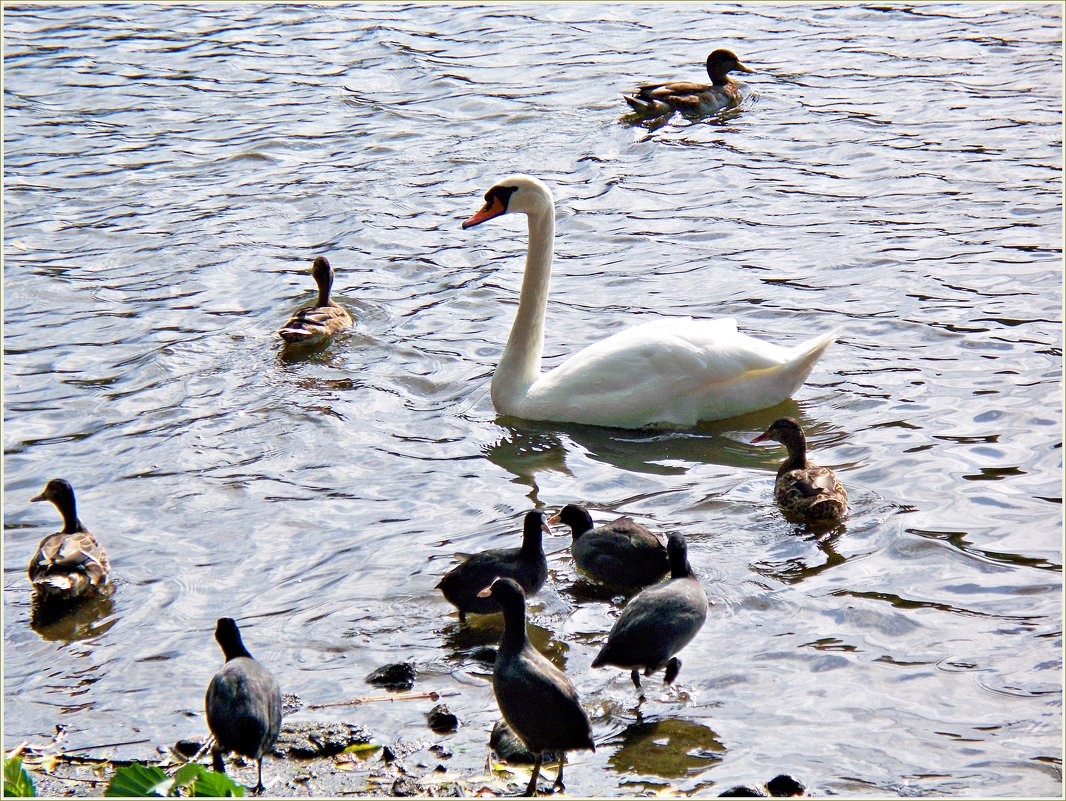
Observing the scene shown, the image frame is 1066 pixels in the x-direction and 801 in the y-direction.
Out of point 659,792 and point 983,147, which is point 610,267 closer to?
point 983,147

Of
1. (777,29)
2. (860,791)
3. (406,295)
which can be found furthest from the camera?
(777,29)

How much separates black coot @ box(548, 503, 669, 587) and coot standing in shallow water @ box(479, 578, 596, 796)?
133 cm

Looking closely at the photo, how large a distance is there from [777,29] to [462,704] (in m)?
15.9

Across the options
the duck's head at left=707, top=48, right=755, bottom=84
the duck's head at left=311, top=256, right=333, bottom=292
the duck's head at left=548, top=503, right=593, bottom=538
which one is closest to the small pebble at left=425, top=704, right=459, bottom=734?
the duck's head at left=548, top=503, right=593, bottom=538

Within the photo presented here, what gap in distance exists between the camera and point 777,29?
19375 mm

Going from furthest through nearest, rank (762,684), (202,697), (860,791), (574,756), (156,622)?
(156,622)
(202,697)
(762,684)
(574,756)
(860,791)

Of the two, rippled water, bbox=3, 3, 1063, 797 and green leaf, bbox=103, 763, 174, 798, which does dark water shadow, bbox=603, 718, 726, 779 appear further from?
green leaf, bbox=103, 763, 174, 798

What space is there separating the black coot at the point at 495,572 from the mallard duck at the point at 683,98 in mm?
10208

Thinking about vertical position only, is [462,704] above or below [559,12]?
below

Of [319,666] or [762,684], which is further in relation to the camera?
[319,666]

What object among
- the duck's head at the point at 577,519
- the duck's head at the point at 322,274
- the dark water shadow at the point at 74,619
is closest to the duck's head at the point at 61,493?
the dark water shadow at the point at 74,619

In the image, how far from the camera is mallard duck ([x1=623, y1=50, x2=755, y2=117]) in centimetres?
1565

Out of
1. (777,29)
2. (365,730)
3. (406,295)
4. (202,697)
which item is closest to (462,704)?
(365,730)

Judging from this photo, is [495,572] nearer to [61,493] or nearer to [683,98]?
[61,493]
